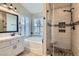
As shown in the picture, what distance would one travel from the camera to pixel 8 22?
2.38 metres

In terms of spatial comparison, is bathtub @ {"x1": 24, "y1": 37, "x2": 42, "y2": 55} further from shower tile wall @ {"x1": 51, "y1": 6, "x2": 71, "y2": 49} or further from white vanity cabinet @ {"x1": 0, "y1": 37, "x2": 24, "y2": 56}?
shower tile wall @ {"x1": 51, "y1": 6, "x2": 71, "y2": 49}

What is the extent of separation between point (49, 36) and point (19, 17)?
31.6 inches

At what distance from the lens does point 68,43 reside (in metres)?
2.20

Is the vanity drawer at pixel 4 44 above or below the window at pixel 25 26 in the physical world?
below

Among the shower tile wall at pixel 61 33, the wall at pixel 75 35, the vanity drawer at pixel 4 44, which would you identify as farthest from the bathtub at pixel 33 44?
the wall at pixel 75 35

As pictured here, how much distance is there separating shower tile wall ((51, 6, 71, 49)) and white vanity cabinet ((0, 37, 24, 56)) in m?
0.78

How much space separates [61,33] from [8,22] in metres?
1.17

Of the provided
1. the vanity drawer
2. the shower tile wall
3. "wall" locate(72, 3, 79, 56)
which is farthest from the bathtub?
"wall" locate(72, 3, 79, 56)

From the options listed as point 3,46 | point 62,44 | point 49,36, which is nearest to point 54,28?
point 49,36

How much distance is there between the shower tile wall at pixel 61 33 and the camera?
2.19 metres

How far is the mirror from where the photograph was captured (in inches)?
89.9

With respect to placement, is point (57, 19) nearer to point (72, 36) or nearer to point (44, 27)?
point (44, 27)

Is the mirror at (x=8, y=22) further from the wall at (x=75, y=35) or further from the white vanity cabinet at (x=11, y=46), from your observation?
the wall at (x=75, y=35)

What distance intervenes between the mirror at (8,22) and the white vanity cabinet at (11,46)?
0.25m
